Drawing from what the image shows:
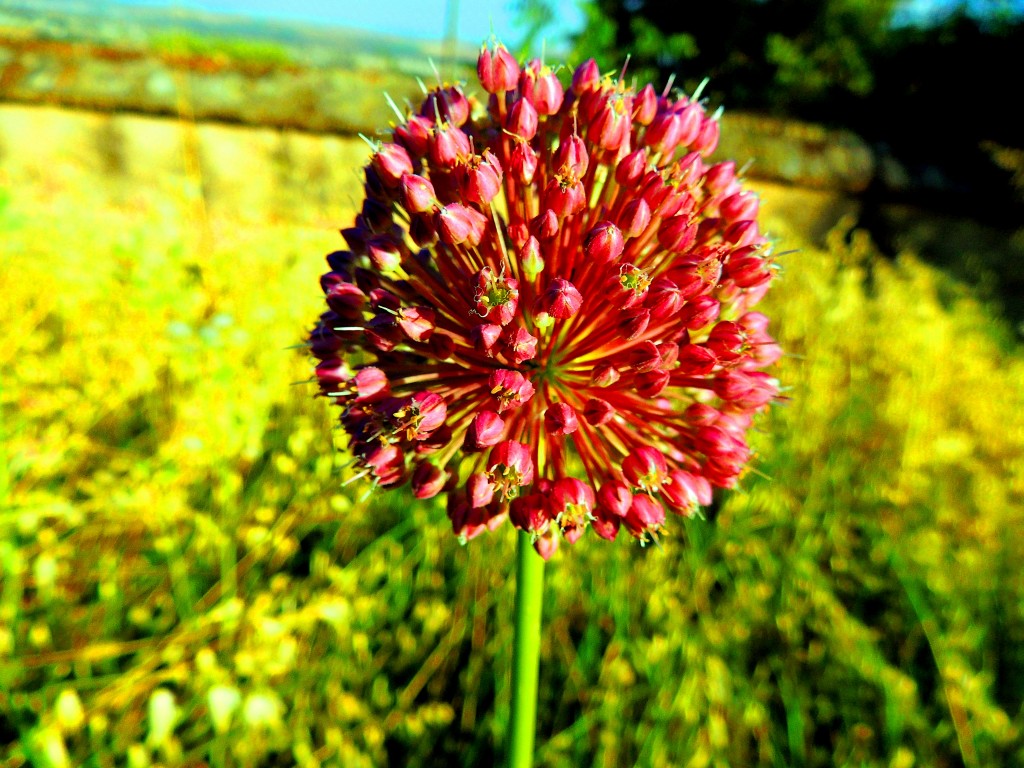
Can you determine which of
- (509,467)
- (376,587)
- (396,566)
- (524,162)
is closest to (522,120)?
→ (524,162)

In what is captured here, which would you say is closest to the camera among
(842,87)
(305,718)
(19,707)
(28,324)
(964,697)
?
(19,707)

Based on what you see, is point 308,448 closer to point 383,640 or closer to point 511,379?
point 383,640

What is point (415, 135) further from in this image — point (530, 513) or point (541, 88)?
point (530, 513)

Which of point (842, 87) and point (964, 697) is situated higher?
point (842, 87)

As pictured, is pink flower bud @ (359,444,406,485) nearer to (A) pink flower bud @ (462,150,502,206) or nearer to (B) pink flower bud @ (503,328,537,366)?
(B) pink flower bud @ (503,328,537,366)

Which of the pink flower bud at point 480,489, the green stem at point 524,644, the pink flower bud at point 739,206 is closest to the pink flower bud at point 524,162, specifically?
the pink flower bud at point 739,206

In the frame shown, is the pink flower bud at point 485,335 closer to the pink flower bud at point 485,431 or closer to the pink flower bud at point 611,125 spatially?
the pink flower bud at point 485,431

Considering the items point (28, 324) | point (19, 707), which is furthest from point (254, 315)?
point (19, 707)
